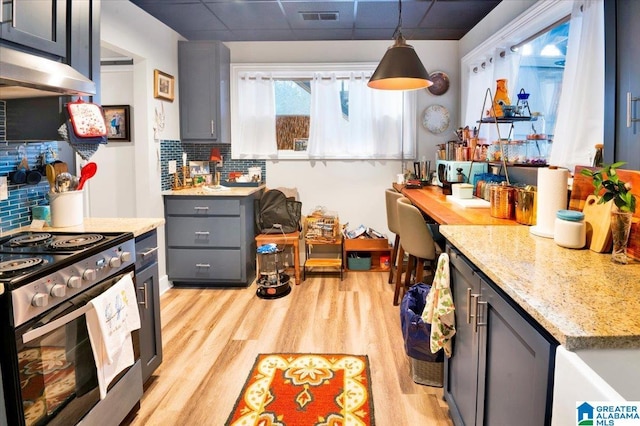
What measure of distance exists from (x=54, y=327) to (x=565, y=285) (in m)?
1.63

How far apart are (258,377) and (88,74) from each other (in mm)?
1834

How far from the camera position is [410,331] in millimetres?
2336

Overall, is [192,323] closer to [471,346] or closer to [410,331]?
[410,331]

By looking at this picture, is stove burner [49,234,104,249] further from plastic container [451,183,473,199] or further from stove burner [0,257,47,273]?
plastic container [451,183,473,199]

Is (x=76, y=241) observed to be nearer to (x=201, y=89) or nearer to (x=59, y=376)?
(x=59, y=376)

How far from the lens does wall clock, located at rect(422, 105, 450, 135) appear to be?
470 centimetres

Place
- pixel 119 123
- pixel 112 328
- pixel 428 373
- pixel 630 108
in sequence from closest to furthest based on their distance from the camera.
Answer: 1. pixel 112 328
2. pixel 630 108
3. pixel 428 373
4. pixel 119 123

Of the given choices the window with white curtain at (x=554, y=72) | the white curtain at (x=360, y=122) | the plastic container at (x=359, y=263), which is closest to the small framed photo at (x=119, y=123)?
the white curtain at (x=360, y=122)

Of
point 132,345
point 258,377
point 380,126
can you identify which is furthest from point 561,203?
point 380,126

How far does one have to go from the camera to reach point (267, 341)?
295 centimetres

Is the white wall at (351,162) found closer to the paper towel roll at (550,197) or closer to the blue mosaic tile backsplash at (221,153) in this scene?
the blue mosaic tile backsplash at (221,153)

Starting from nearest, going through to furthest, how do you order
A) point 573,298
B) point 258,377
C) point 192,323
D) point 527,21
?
point 573,298, point 258,377, point 527,21, point 192,323

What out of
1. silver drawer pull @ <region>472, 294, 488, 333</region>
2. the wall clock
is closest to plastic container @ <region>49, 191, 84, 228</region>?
silver drawer pull @ <region>472, 294, 488, 333</region>

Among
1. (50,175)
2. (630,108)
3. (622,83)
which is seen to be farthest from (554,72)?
(50,175)
